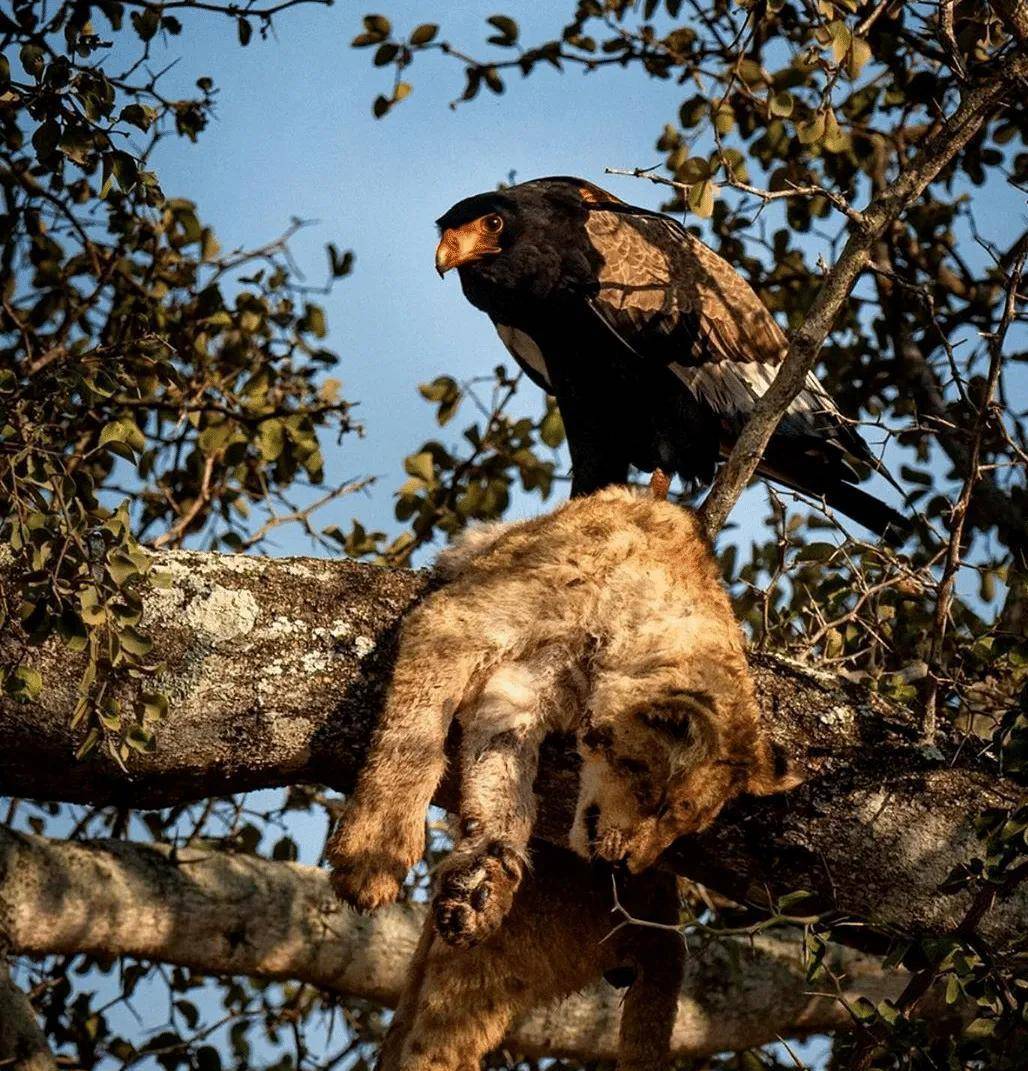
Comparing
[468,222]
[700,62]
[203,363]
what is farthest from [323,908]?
[700,62]

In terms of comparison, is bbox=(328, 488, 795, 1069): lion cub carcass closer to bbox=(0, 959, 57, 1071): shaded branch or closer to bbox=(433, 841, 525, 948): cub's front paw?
bbox=(433, 841, 525, 948): cub's front paw

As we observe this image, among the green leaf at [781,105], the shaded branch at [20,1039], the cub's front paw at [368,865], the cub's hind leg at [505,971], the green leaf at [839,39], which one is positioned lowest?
the shaded branch at [20,1039]

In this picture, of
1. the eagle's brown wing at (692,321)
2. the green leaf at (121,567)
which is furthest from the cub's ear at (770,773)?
the eagle's brown wing at (692,321)

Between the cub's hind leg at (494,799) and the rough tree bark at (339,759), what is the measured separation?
15cm

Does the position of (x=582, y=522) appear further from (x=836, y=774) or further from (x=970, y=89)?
(x=970, y=89)

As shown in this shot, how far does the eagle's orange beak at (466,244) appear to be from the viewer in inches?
188

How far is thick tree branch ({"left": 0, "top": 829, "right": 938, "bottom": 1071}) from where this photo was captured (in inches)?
139

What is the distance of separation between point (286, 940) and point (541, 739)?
133 centimetres

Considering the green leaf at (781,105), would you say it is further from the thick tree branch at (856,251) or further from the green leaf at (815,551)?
the green leaf at (815,551)

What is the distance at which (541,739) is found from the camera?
276 centimetres

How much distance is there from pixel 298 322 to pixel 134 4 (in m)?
1.34

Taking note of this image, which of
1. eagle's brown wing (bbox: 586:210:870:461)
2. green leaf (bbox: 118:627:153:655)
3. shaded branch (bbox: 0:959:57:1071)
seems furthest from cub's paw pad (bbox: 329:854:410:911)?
eagle's brown wing (bbox: 586:210:870:461)

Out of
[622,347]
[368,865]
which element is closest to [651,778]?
[368,865]

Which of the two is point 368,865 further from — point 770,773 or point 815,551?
point 815,551
